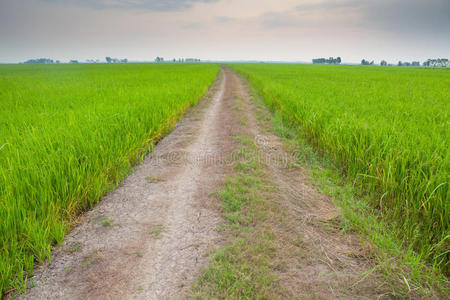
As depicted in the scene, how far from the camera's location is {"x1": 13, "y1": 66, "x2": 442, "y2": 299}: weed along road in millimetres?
1776

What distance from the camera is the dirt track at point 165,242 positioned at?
179cm

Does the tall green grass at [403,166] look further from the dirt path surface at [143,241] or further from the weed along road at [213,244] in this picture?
the dirt path surface at [143,241]

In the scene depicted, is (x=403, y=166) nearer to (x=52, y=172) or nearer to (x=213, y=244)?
(x=213, y=244)

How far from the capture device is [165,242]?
227 centimetres

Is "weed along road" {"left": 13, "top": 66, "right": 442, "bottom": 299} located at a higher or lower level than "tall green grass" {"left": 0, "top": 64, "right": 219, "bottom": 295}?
lower

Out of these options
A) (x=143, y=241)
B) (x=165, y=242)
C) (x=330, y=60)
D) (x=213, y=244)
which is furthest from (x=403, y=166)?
(x=330, y=60)

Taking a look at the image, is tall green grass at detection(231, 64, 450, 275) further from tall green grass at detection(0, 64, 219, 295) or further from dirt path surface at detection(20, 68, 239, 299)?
tall green grass at detection(0, 64, 219, 295)

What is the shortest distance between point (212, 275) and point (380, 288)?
4.13ft

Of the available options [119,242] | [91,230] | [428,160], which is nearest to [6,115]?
[91,230]

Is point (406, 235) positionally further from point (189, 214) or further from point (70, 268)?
point (70, 268)

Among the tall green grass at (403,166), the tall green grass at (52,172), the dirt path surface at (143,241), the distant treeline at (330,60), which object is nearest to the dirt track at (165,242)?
the dirt path surface at (143,241)

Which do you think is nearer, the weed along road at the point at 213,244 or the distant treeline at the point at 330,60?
the weed along road at the point at 213,244

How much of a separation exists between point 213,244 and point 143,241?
0.67 m

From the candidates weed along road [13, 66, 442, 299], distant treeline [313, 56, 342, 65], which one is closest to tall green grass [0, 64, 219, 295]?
weed along road [13, 66, 442, 299]
